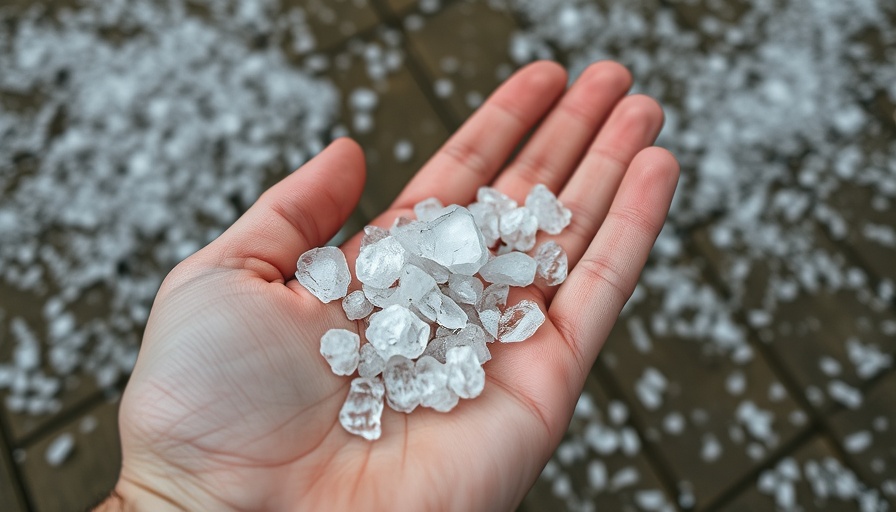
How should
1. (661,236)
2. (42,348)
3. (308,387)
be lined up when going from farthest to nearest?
(661,236), (42,348), (308,387)

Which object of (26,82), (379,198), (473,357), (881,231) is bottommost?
(881,231)

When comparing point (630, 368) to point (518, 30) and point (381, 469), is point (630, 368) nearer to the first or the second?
point (381, 469)

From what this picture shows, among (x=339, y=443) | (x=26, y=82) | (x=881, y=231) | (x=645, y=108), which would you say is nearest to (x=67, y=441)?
(x=339, y=443)

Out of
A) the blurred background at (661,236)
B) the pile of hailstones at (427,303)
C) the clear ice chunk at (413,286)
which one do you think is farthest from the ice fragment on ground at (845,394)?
the clear ice chunk at (413,286)

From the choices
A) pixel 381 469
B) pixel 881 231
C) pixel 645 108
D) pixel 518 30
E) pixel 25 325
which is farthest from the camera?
pixel 518 30

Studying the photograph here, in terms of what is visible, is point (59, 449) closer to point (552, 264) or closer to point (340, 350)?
point (340, 350)

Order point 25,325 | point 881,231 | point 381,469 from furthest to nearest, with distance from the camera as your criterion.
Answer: point 881,231 → point 25,325 → point 381,469

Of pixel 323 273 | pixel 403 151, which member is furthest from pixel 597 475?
pixel 403 151
